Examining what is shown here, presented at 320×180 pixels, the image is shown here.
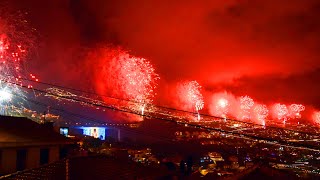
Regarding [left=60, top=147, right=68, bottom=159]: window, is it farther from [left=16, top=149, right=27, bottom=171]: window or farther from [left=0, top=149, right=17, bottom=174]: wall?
[left=0, top=149, right=17, bottom=174]: wall

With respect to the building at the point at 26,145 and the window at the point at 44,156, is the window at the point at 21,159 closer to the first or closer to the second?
the building at the point at 26,145

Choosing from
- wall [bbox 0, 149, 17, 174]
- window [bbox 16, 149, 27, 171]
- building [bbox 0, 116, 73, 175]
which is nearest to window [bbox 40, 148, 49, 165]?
building [bbox 0, 116, 73, 175]

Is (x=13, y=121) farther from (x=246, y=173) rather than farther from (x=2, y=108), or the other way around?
(x=246, y=173)

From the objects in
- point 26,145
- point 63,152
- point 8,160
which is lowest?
point 8,160

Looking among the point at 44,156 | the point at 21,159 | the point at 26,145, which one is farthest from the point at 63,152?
the point at 21,159

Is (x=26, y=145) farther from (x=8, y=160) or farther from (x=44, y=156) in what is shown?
(x=44, y=156)

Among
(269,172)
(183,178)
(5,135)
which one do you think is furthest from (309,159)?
(5,135)

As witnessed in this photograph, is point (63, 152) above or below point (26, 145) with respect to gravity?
below
